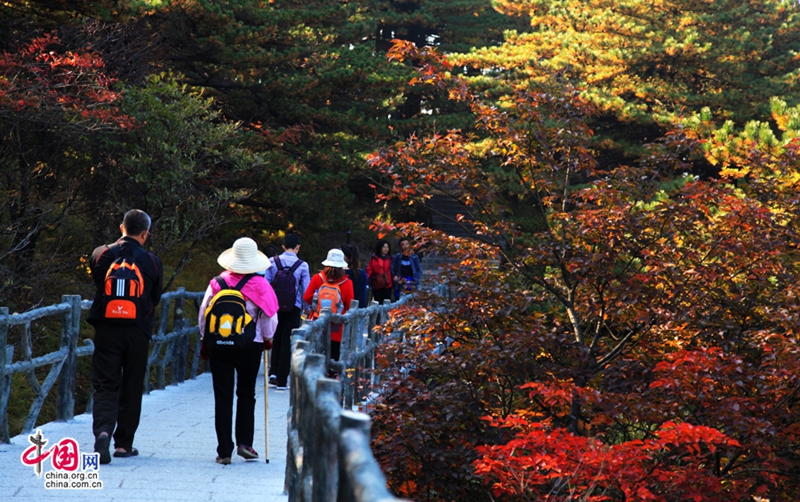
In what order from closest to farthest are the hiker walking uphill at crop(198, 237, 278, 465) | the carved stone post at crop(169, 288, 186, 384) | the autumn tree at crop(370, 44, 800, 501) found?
the hiker walking uphill at crop(198, 237, 278, 465)
the autumn tree at crop(370, 44, 800, 501)
the carved stone post at crop(169, 288, 186, 384)

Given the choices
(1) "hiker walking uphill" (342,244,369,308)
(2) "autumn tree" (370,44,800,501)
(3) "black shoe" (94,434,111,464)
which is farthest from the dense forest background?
(3) "black shoe" (94,434,111,464)

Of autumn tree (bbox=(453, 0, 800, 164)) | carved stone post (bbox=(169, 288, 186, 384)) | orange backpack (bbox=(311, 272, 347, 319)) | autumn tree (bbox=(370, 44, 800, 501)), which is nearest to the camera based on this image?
autumn tree (bbox=(370, 44, 800, 501))

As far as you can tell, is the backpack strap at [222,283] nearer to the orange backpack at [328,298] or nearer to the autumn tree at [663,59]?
the orange backpack at [328,298]

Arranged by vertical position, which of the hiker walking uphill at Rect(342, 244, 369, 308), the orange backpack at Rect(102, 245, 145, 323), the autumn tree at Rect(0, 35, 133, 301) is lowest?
the orange backpack at Rect(102, 245, 145, 323)

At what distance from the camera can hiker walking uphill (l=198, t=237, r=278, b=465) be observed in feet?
20.2

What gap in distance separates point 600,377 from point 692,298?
3.35 feet

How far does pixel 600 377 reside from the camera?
760 cm

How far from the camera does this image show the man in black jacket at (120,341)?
5.99m

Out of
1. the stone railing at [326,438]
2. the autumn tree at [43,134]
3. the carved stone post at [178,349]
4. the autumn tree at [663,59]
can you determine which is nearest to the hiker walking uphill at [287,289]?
the carved stone post at [178,349]

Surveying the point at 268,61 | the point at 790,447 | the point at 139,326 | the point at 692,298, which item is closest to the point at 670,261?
the point at 692,298

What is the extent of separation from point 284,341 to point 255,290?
4.06 metres

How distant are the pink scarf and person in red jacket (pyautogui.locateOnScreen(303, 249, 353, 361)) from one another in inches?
120

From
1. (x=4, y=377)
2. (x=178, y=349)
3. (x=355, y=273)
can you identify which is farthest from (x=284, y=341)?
(x=4, y=377)

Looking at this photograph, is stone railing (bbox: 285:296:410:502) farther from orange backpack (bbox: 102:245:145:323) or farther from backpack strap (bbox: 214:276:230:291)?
orange backpack (bbox: 102:245:145:323)
